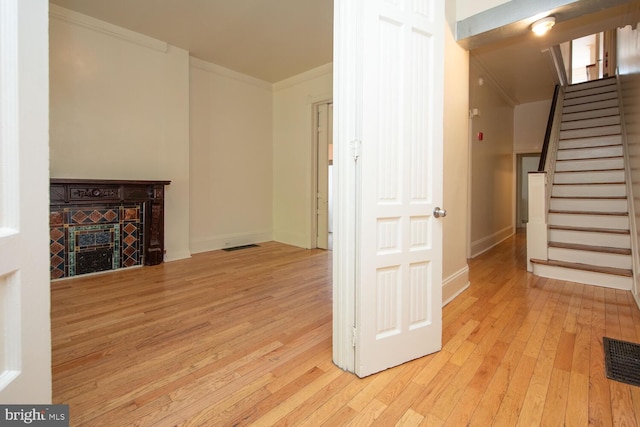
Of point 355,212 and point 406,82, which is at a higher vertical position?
point 406,82

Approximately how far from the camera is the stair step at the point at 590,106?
5.19 m

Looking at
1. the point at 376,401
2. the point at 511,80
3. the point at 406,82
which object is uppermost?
the point at 511,80

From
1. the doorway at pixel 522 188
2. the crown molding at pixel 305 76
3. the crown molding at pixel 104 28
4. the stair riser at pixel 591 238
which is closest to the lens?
the crown molding at pixel 104 28

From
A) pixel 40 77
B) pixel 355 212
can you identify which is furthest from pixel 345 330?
pixel 40 77

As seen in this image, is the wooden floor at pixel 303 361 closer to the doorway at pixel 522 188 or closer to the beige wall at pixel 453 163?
the beige wall at pixel 453 163

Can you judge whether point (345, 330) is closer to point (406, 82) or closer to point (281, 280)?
point (406, 82)

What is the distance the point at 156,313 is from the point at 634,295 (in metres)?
4.37

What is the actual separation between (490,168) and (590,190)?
1.40 metres

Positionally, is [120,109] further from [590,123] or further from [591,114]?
[591,114]

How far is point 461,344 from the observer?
→ 1976 millimetres

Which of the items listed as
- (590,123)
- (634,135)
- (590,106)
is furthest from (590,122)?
(634,135)

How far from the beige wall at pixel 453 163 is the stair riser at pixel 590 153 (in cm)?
325

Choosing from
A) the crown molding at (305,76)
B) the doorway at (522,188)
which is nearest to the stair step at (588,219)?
the doorway at (522,188)

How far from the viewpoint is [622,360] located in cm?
178
